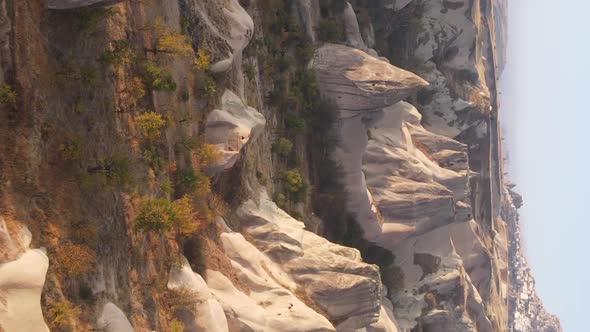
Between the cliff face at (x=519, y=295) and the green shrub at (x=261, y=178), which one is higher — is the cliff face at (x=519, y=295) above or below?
below

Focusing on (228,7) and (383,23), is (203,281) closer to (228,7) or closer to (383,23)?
(228,7)

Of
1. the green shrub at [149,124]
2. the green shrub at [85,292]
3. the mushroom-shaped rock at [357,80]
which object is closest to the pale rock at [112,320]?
the green shrub at [85,292]

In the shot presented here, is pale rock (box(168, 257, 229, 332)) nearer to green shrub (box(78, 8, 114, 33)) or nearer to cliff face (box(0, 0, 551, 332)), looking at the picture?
cliff face (box(0, 0, 551, 332))

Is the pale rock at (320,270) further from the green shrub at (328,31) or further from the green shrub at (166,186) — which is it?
the green shrub at (328,31)

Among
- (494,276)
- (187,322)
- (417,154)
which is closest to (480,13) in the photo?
(417,154)

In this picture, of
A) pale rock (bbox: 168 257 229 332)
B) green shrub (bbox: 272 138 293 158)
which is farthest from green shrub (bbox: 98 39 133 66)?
green shrub (bbox: 272 138 293 158)

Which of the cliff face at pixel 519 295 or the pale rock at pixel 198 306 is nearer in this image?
the pale rock at pixel 198 306

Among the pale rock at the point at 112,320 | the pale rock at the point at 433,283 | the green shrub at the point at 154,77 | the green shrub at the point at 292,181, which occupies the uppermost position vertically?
the green shrub at the point at 154,77
